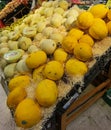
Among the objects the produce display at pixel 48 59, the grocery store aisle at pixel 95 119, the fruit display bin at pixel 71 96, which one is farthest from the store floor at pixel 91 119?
the produce display at pixel 48 59

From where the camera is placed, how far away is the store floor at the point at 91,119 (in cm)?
182

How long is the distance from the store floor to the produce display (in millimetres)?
639

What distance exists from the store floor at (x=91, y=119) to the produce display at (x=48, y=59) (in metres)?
0.64

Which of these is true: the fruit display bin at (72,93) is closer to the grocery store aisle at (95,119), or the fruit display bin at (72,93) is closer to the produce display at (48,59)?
the produce display at (48,59)

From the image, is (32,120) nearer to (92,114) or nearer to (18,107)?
(18,107)

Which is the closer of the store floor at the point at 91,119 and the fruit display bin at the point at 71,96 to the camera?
the fruit display bin at the point at 71,96

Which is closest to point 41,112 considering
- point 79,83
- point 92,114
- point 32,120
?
point 32,120

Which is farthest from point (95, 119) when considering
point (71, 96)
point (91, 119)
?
point (71, 96)

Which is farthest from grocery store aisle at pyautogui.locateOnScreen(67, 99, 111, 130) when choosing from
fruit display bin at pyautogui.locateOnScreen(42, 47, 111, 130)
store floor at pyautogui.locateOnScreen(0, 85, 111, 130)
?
fruit display bin at pyautogui.locateOnScreen(42, 47, 111, 130)

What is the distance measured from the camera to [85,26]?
1392mm

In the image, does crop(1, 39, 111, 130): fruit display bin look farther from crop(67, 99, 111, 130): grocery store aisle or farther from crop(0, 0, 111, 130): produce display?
crop(67, 99, 111, 130): grocery store aisle

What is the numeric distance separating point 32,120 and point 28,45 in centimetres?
68

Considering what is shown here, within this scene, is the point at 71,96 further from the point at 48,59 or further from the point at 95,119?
the point at 95,119

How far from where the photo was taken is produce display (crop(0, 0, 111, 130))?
1.13 meters
